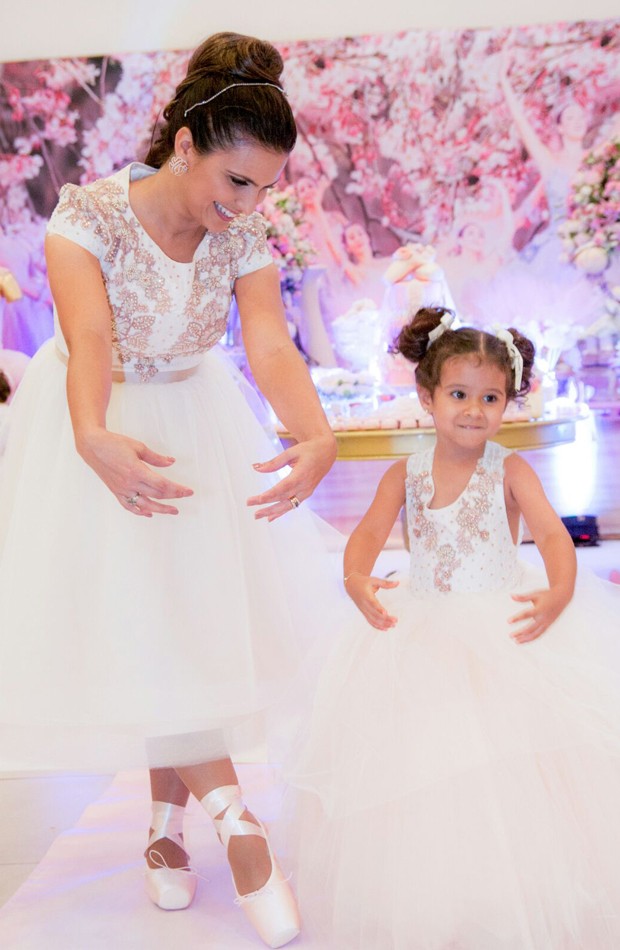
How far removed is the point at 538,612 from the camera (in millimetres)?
1714

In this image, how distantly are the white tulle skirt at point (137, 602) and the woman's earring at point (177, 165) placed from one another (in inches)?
14.6

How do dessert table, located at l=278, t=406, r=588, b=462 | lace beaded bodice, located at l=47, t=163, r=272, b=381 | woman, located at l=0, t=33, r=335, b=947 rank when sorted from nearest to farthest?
woman, located at l=0, t=33, r=335, b=947 → lace beaded bodice, located at l=47, t=163, r=272, b=381 → dessert table, located at l=278, t=406, r=588, b=462

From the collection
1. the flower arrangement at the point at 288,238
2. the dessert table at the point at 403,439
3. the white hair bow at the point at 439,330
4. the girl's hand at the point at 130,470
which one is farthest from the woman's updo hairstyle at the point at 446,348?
the flower arrangement at the point at 288,238

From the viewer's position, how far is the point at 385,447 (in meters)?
4.17

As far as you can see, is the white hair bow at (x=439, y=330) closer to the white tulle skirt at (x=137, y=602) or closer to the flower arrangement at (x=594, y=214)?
the white tulle skirt at (x=137, y=602)

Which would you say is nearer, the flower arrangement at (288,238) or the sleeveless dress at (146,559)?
the sleeveless dress at (146,559)

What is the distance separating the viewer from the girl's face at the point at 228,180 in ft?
5.13

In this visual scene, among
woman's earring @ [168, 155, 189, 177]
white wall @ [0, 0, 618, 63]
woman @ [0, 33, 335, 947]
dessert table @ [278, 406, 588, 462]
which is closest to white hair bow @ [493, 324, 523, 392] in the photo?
woman @ [0, 33, 335, 947]

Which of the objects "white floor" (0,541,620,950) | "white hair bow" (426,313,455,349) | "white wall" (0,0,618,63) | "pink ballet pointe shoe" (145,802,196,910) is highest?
"white wall" (0,0,618,63)

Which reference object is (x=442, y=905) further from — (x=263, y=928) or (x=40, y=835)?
(x=40, y=835)

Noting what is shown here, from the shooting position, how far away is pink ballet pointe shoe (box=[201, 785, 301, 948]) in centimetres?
158

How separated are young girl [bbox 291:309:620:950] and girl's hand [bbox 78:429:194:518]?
506mm

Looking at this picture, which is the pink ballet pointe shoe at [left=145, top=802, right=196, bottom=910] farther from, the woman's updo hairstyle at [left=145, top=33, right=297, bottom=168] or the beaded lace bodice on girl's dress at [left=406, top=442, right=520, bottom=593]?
the woman's updo hairstyle at [left=145, top=33, right=297, bottom=168]

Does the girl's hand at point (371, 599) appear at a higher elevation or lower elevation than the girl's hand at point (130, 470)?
lower
